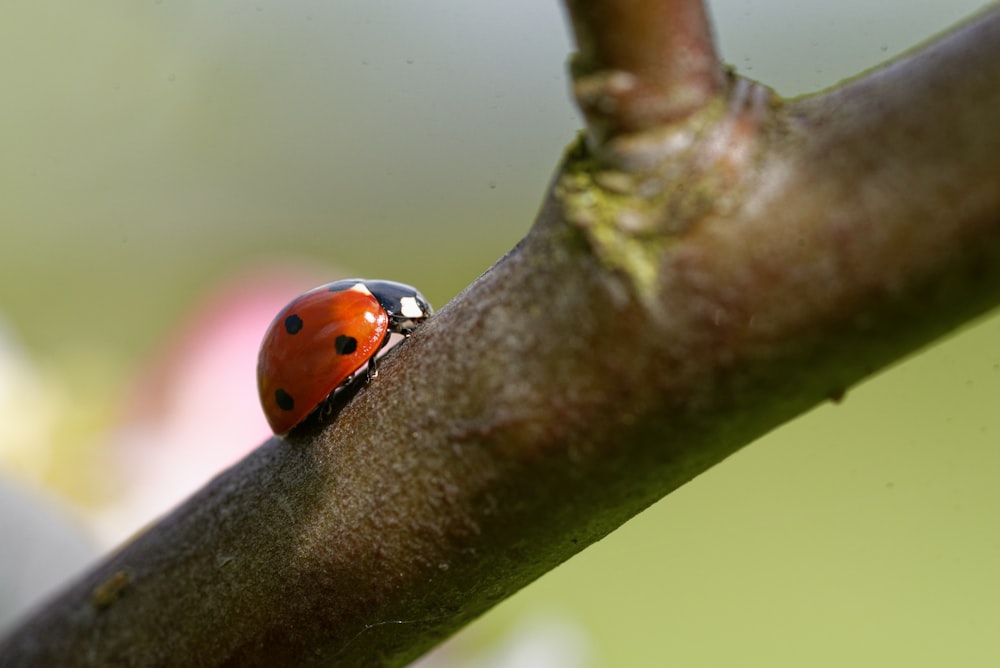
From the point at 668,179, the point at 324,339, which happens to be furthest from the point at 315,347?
the point at 668,179

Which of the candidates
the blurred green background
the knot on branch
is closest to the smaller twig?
the knot on branch

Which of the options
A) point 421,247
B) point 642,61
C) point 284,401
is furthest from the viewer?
point 421,247

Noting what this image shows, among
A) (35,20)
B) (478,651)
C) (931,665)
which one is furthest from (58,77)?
(931,665)

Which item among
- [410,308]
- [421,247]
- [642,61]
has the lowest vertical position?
[421,247]

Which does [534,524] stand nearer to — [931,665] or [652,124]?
[652,124]

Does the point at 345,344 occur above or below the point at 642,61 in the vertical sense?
below

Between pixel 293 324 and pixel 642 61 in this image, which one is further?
pixel 293 324

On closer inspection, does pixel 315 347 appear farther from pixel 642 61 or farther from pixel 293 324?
pixel 642 61
